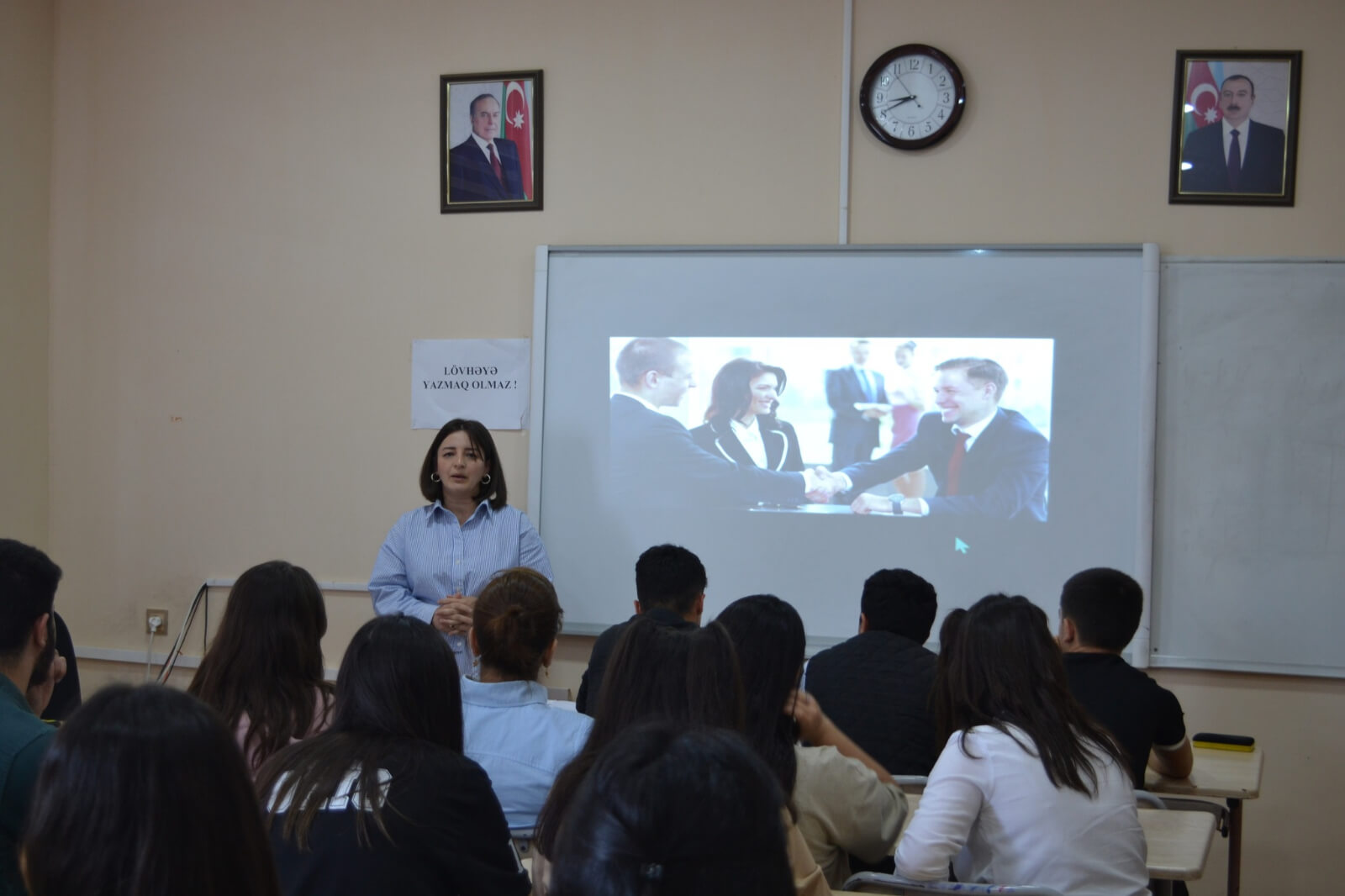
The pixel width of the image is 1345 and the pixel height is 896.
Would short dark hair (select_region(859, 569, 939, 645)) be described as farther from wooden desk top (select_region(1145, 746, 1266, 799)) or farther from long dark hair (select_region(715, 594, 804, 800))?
long dark hair (select_region(715, 594, 804, 800))

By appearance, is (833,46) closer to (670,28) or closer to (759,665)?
(670,28)

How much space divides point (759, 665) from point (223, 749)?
1.04 metres

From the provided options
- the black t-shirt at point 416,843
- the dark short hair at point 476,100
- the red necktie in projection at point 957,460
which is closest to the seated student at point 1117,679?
the red necktie in projection at point 957,460

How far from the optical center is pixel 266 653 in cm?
194

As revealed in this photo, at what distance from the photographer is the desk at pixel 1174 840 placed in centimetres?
186

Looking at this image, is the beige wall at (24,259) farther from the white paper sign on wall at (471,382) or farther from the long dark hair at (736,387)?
the long dark hair at (736,387)

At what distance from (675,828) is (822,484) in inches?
119

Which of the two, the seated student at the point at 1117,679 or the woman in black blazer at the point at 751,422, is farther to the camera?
the woman in black blazer at the point at 751,422

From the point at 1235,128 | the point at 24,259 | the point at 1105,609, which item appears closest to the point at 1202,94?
the point at 1235,128

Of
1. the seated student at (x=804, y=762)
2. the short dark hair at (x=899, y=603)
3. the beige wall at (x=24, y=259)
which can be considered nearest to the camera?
the seated student at (x=804, y=762)

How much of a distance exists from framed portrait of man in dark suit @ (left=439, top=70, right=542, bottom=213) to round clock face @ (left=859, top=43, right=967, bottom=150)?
3.83 feet

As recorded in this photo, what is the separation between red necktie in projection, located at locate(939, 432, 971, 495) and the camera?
11.6 feet

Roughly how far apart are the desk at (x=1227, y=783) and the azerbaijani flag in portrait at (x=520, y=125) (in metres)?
2.72

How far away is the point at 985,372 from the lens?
3.52 meters
